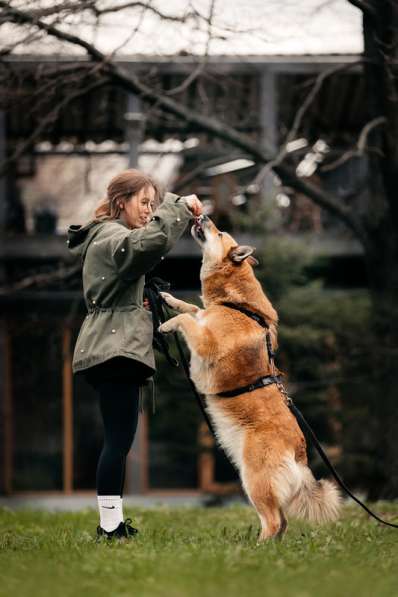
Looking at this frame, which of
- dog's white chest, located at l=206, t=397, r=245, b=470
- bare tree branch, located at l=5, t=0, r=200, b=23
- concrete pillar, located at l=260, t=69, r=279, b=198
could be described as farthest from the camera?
concrete pillar, located at l=260, t=69, r=279, b=198

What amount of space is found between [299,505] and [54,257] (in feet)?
36.5

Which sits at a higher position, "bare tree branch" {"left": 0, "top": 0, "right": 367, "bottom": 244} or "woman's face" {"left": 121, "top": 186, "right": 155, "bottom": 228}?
"woman's face" {"left": 121, "top": 186, "right": 155, "bottom": 228}

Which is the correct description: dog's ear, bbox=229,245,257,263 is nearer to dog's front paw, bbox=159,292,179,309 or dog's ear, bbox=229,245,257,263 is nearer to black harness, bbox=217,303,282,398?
black harness, bbox=217,303,282,398

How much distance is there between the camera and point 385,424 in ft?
35.4

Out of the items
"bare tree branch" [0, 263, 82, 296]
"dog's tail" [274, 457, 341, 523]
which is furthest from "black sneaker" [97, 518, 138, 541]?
"bare tree branch" [0, 263, 82, 296]

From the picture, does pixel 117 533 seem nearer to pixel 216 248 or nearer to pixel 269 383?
pixel 269 383

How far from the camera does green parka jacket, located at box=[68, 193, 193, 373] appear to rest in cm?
502

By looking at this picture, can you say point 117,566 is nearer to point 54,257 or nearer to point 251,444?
point 251,444

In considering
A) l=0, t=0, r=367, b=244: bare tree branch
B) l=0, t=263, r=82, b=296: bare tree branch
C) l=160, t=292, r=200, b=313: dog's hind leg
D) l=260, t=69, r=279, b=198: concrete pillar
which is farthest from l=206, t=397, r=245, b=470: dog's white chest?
l=260, t=69, r=279, b=198: concrete pillar

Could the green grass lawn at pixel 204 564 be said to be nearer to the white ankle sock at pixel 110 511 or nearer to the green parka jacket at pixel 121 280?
the white ankle sock at pixel 110 511

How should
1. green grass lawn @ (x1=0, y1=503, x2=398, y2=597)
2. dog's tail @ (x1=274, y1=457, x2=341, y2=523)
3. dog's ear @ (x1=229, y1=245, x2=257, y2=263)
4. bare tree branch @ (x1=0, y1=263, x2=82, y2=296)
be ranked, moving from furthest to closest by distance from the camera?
bare tree branch @ (x1=0, y1=263, x2=82, y2=296)
dog's ear @ (x1=229, y1=245, x2=257, y2=263)
dog's tail @ (x1=274, y1=457, x2=341, y2=523)
green grass lawn @ (x1=0, y1=503, x2=398, y2=597)

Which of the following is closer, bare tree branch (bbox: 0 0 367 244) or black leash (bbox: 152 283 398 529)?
black leash (bbox: 152 283 398 529)

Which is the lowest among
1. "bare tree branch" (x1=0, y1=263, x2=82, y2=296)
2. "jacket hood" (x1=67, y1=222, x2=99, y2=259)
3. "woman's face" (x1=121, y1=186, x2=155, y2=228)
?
"bare tree branch" (x1=0, y1=263, x2=82, y2=296)

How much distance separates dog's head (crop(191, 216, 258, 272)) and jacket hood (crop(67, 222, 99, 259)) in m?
0.92
